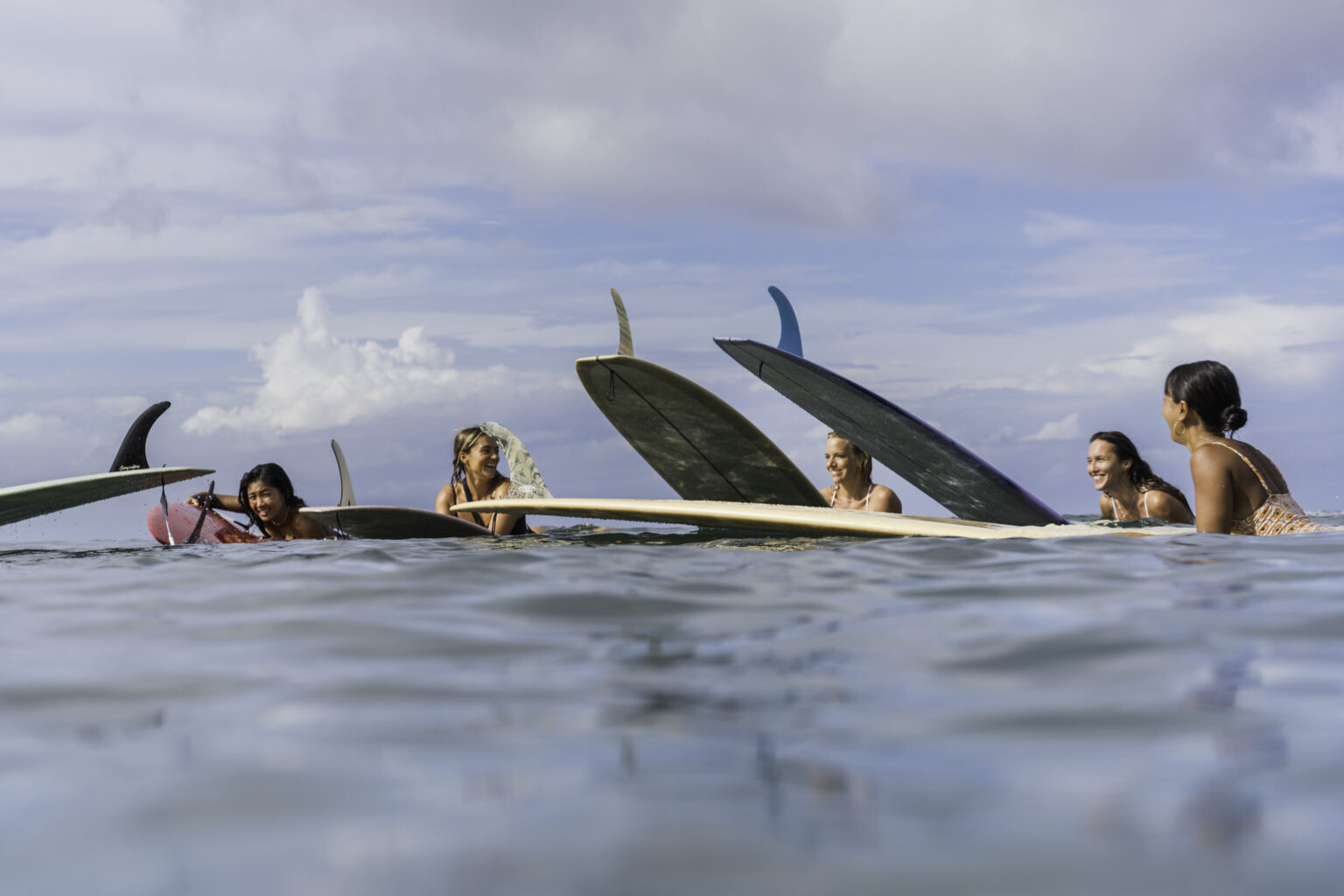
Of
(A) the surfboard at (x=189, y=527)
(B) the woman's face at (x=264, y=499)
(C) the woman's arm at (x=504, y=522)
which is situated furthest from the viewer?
(A) the surfboard at (x=189, y=527)

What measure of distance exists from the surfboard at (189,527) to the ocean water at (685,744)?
6.10 metres

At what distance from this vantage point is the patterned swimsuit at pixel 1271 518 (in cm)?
479

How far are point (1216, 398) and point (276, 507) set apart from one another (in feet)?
22.4

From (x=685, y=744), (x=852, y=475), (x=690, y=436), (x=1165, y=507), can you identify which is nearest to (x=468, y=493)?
(x=690, y=436)

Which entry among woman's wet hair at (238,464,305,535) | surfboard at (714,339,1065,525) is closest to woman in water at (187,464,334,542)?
woman's wet hair at (238,464,305,535)

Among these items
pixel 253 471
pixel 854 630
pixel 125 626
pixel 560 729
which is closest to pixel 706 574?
pixel 854 630

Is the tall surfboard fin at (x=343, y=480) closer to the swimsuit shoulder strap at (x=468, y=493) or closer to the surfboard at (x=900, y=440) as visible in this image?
the swimsuit shoulder strap at (x=468, y=493)

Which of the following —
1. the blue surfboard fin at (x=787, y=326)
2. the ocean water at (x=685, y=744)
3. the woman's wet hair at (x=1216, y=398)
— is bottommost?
the ocean water at (x=685, y=744)

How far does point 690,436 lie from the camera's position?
7617 millimetres

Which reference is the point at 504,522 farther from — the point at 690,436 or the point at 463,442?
the point at 690,436

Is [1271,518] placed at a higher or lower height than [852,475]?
lower

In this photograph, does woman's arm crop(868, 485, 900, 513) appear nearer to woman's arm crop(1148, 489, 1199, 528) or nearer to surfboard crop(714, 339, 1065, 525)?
surfboard crop(714, 339, 1065, 525)

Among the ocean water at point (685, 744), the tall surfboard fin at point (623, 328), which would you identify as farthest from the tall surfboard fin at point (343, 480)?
the ocean water at point (685, 744)

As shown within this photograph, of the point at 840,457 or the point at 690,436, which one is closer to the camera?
the point at 690,436
